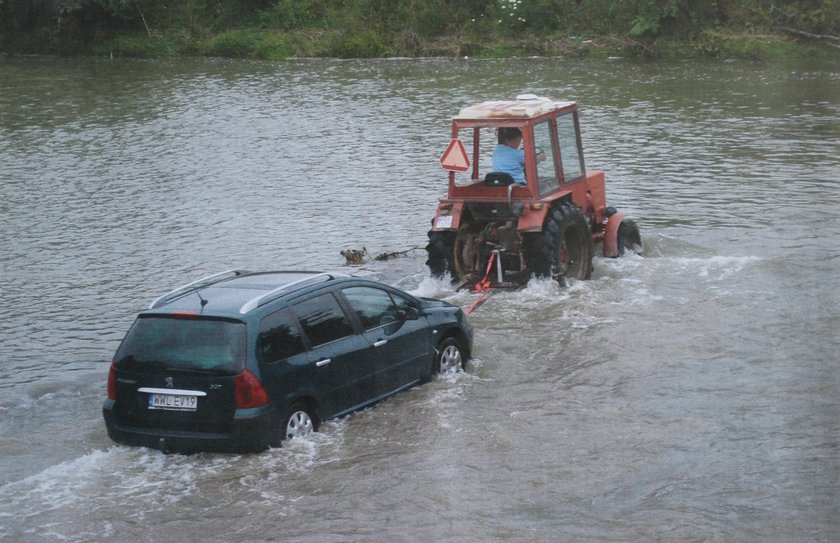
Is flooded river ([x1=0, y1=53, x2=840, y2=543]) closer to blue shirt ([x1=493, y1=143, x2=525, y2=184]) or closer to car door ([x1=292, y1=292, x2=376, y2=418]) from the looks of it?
car door ([x1=292, y1=292, x2=376, y2=418])

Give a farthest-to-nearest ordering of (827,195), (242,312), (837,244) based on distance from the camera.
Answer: (827,195) → (837,244) → (242,312)

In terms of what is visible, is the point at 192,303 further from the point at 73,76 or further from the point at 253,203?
the point at 73,76

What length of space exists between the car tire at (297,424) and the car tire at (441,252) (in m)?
5.37

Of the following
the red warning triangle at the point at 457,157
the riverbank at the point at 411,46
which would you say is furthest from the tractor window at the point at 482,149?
the riverbank at the point at 411,46

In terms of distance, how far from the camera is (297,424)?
10.5m

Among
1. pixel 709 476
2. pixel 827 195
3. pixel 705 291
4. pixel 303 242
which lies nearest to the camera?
pixel 709 476

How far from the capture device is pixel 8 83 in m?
41.7

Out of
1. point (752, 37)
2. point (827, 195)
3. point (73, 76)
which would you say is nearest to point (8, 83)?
point (73, 76)

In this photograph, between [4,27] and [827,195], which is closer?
[827,195]

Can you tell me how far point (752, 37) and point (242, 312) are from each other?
1395 inches

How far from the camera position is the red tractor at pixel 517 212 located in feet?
51.1

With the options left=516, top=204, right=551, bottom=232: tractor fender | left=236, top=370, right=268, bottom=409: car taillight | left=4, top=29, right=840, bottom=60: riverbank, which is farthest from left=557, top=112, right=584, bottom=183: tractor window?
left=4, top=29, right=840, bottom=60: riverbank

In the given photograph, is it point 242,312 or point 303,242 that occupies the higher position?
point 242,312

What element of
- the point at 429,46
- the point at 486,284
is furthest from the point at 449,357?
the point at 429,46
